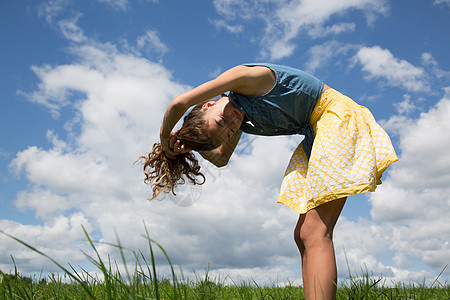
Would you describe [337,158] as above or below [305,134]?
below

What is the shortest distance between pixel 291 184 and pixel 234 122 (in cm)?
61

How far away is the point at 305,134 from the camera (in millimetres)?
2889

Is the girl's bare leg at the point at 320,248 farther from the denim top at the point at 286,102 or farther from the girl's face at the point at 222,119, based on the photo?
the girl's face at the point at 222,119

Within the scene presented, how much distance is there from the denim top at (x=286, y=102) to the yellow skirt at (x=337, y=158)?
3.0 inches

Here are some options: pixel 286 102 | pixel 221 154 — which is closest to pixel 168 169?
pixel 221 154

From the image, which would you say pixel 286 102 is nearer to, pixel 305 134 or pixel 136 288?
pixel 305 134

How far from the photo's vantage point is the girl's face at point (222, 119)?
2756 millimetres

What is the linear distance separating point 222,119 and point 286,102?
47 centimetres

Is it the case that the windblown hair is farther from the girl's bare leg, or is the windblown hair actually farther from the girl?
the girl's bare leg

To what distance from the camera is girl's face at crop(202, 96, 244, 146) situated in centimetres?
276

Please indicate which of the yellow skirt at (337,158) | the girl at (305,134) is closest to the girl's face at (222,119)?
the girl at (305,134)

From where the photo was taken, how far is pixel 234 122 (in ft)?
9.19

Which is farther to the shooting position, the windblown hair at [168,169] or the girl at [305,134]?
the windblown hair at [168,169]

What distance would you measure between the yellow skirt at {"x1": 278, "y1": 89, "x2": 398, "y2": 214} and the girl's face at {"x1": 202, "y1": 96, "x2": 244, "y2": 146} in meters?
0.53
